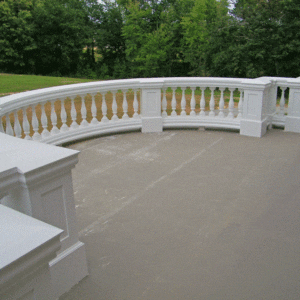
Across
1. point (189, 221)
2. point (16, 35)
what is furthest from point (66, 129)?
point (16, 35)

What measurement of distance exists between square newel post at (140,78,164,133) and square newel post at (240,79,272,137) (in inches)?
69.8

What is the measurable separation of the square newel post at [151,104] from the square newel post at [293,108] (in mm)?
2738

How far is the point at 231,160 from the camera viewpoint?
5992 mm

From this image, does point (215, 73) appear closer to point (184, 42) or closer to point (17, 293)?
point (184, 42)

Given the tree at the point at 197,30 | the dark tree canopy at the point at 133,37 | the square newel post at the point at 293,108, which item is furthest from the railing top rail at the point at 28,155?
the tree at the point at 197,30

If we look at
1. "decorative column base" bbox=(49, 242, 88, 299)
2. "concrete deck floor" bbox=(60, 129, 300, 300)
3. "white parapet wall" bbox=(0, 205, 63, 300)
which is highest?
"white parapet wall" bbox=(0, 205, 63, 300)

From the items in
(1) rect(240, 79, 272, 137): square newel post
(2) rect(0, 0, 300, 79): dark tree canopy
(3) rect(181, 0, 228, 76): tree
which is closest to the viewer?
(1) rect(240, 79, 272, 137): square newel post

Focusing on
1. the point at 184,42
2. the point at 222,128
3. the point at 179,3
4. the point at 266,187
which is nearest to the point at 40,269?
the point at 266,187

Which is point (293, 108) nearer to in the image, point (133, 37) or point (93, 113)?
point (93, 113)

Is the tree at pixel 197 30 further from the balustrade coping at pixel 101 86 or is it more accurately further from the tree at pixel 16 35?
the balustrade coping at pixel 101 86

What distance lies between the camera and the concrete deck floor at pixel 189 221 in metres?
3.00

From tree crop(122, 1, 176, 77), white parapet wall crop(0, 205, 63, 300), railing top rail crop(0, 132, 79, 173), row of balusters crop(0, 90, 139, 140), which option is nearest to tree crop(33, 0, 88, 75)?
tree crop(122, 1, 176, 77)

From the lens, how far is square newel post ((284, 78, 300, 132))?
292 inches

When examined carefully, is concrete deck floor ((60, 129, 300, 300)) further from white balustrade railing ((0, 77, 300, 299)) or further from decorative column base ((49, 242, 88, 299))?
white balustrade railing ((0, 77, 300, 299))
